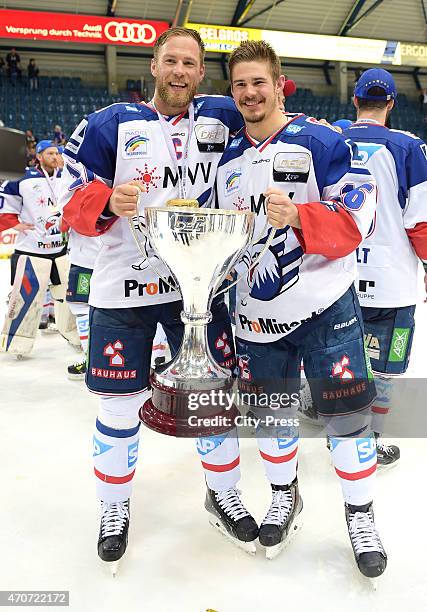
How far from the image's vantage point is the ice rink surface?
1.57 m

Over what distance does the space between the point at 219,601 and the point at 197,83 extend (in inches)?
57.9

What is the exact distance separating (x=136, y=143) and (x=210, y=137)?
8.7 inches

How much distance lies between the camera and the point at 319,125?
1.54 m

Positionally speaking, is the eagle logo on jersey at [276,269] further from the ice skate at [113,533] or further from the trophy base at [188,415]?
the ice skate at [113,533]

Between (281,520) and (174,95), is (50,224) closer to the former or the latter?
(174,95)

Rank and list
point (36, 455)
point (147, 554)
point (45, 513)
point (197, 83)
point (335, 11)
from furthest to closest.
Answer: point (335, 11) < point (36, 455) < point (45, 513) < point (147, 554) < point (197, 83)

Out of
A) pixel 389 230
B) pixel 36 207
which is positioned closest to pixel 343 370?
pixel 389 230

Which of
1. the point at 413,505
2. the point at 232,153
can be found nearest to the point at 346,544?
the point at 413,505

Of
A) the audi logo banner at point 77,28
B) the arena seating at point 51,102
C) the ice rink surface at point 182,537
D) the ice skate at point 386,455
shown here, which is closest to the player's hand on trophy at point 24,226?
the ice rink surface at point 182,537

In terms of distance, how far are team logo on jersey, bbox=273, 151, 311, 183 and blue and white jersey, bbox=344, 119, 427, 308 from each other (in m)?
0.61

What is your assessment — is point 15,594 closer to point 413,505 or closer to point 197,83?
point 413,505

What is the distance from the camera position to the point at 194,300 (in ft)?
4.55

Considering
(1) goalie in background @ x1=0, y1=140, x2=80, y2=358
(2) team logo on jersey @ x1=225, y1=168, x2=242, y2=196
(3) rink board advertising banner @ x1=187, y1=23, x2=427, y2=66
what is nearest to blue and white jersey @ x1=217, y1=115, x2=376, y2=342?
(2) team logo on jersey @ x1=225, y1=168, x2=242, y2=196

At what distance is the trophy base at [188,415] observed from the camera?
1.33 meters
